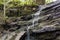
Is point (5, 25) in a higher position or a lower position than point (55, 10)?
lower

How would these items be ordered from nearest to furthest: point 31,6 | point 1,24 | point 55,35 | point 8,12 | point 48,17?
point 55,35, point 48,17, point 1,24, point 8,12, point 31,6

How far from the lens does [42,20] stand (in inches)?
404

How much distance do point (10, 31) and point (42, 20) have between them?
2219 millimetres

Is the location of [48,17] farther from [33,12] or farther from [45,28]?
[33,12]

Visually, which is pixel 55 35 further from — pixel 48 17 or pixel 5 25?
pixel 5 25

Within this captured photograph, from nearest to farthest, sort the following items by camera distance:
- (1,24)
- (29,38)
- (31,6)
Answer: (29,38)
(1,24)
(31,6)

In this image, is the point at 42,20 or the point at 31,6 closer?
the point at 42,20

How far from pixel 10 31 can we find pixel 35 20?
201 cm

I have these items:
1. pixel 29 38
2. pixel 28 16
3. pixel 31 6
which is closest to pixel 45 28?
pixel 29 38

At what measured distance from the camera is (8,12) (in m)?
13.0

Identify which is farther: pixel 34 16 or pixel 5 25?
pixel 34 16

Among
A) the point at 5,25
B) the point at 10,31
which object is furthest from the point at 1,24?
the point at 10,31

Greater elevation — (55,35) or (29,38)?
(55,35)

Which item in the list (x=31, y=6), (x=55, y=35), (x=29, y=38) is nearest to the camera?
(x=55, y=35)
